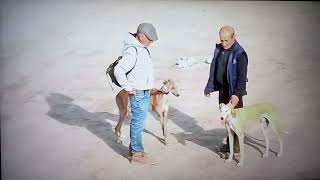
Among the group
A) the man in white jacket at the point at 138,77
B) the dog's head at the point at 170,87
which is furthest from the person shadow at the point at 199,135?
the man in white jacket at the point at 138,77

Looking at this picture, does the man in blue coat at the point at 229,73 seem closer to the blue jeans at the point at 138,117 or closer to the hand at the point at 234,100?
the hand at the point at 234,100

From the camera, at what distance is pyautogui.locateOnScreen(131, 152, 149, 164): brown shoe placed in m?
3.09

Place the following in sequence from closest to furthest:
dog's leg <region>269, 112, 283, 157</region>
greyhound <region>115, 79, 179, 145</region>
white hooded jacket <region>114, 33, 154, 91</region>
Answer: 1. white hooded jacket <region>114, 33, 154, 91</region>
2. greyhound <region>115, 79, 179, 145</region>
3. dog's leg <region>269, 112, 283, 157</region>

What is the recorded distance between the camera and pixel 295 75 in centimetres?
331

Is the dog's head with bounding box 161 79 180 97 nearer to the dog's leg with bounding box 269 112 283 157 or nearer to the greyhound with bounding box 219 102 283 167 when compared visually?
the greyhound with bounding box 219 102 283 167

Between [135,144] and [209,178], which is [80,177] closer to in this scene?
[135,144]

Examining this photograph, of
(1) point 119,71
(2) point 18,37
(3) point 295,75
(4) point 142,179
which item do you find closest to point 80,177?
(4) point 142,179

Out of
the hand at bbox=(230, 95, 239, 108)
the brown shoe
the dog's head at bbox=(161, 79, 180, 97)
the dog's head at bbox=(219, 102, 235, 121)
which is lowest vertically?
the brown shoe

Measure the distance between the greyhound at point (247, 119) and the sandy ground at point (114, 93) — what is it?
5 centimetres

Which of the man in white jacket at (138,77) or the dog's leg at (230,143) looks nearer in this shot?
the man in white jacket at (138,77)

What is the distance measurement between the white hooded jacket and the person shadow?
0.31 meters

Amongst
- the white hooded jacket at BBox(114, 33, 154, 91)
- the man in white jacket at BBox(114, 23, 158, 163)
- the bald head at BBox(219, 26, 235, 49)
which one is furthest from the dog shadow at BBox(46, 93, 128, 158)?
the bald head at BBox(219, 26, 235, 49)

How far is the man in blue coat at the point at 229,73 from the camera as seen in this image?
3102mm

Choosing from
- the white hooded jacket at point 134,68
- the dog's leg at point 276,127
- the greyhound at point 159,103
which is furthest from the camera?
the dog's leg at point 276,127
